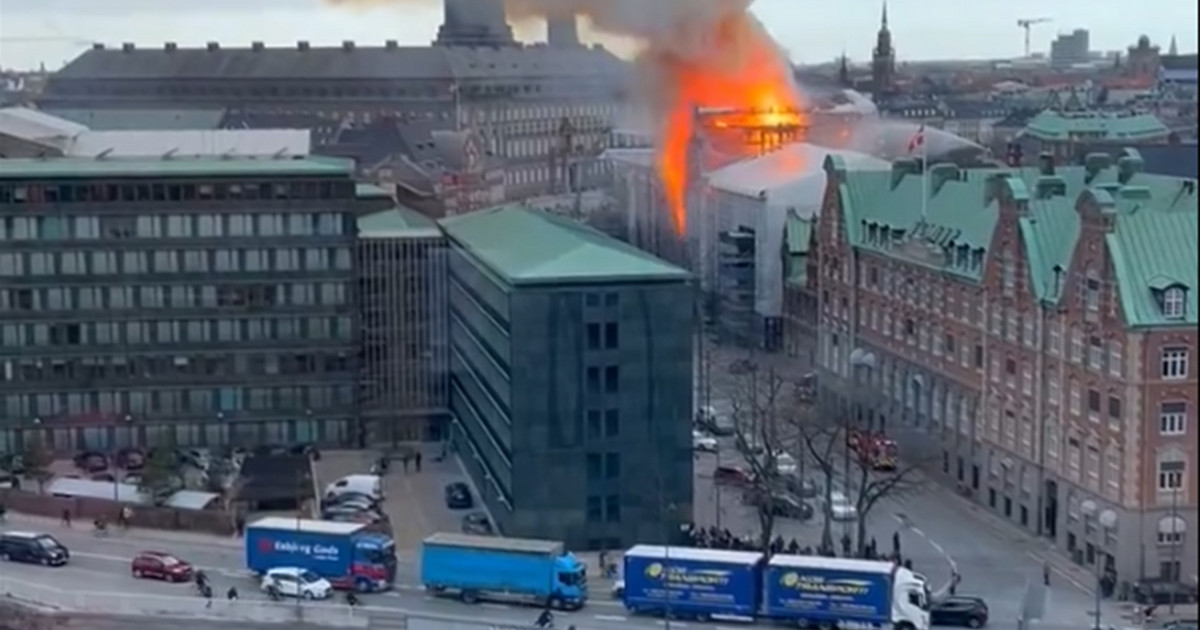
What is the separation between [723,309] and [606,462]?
9.18m

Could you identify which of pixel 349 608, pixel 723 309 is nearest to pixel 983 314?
pixel 349 608

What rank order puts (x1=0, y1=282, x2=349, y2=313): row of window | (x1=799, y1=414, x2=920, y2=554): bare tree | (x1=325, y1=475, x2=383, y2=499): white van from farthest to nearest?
(x1=0, y1=282, x2=349, y2=313): row of window → (x1=325, y1=475, x2=383, y2=499): white van → (x1=799, y1=414, x2=920, y2=554): bare tree

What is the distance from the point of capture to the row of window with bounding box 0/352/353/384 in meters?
16.2

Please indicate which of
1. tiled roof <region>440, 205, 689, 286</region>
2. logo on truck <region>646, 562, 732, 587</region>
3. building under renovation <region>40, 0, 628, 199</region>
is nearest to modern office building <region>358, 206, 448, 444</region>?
tiled roof <region>440, 205, 689, 286</region>

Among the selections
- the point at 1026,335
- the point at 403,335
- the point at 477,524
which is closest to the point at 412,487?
the point at 477,524

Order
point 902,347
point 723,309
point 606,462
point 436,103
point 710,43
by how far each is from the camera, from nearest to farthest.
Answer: point 606,462
point 902,347
point 723,309
point 710,43
point 436,103

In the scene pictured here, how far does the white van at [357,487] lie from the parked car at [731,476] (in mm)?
2783

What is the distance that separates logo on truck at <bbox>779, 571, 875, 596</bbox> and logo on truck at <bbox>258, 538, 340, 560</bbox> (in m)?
3.03

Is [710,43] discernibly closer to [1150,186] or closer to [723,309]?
[723,309]

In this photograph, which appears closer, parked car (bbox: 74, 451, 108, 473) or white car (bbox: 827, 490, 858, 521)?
white car (bbox: 827, 490, 858, 521)

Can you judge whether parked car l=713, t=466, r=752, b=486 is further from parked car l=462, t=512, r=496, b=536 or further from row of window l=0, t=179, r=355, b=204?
row of window l=0, t=179, r=355, b=204

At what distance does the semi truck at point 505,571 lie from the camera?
11406mm

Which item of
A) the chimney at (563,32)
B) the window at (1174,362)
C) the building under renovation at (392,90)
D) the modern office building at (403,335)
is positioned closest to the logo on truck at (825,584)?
the window at (1174,362)

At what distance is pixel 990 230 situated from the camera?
46.7ft
